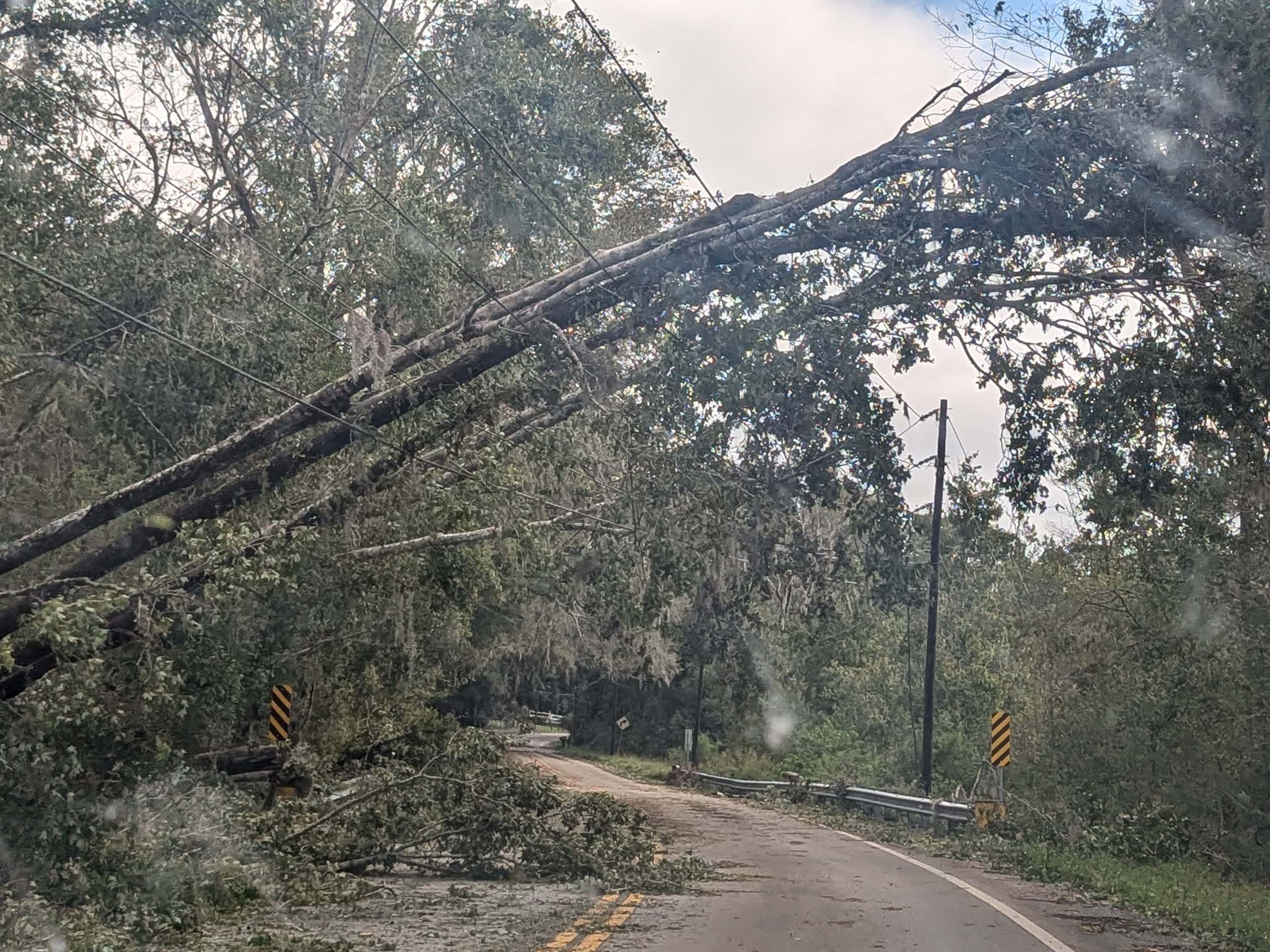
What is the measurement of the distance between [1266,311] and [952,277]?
252 centimetres

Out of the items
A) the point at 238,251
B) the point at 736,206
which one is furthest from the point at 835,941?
the point at 238,251

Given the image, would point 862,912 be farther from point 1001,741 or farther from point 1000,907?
point 1001,741

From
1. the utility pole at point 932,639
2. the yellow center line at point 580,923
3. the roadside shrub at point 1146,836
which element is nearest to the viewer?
the yellow center line at point 580,923

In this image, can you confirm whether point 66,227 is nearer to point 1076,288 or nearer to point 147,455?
point 147,455

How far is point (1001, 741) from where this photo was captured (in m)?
22.6

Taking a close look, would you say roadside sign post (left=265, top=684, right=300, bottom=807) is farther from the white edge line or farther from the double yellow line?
the white edge line

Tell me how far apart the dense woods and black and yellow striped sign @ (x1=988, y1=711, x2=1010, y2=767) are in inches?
42.0

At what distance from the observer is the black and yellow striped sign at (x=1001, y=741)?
22.5m

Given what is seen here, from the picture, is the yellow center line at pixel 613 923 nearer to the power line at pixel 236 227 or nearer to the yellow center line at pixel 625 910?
the yellow center line at pixel 625 910

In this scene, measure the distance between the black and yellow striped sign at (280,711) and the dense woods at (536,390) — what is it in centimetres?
54

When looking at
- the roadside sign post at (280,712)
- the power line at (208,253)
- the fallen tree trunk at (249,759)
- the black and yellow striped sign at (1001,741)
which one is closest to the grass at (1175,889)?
the black and yellow striped sign at (1001,741)

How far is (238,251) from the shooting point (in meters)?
14.7

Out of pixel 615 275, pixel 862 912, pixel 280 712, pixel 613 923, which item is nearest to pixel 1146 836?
pixel 862 912

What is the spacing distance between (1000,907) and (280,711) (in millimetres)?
11019
